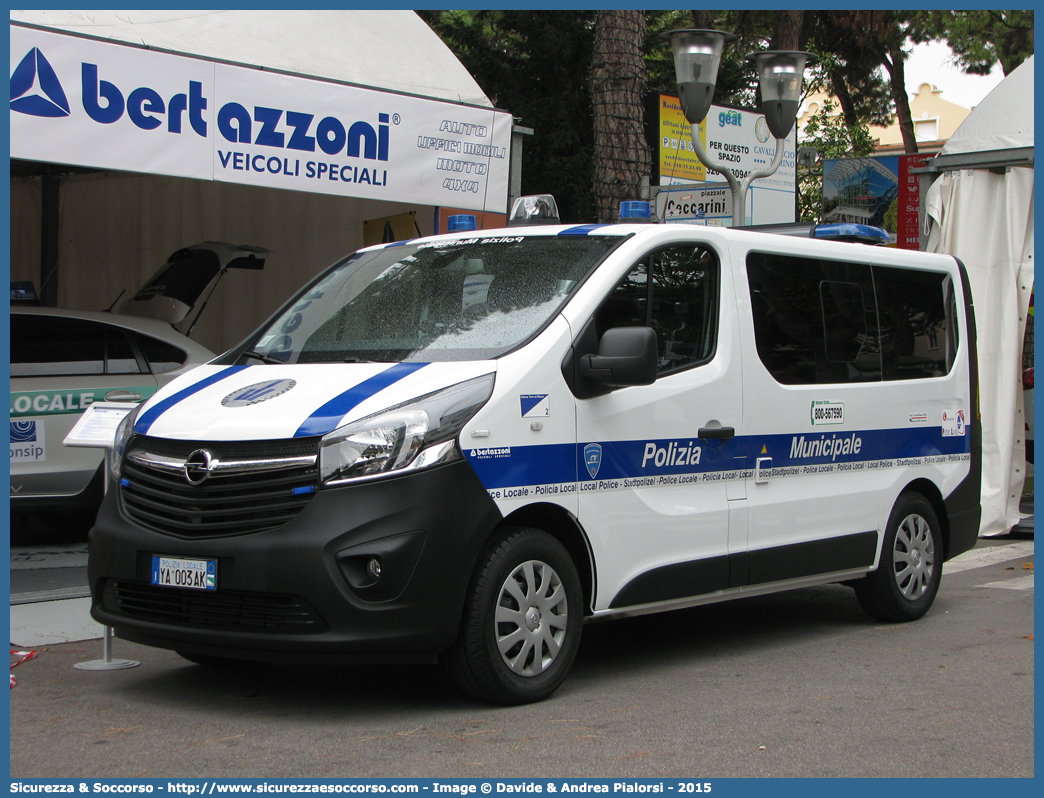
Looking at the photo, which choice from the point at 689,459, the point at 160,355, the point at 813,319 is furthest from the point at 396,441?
the point at 160,355

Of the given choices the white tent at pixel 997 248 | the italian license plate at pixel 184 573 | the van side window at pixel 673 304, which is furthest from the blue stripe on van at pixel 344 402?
the white tent at pixel 997 248

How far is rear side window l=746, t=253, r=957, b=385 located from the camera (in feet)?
20.9

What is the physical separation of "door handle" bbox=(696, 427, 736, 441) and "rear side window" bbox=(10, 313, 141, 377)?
463 cm

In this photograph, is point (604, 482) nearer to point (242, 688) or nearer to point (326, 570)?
point (326, 570)

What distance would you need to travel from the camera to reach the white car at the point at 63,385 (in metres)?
8.47

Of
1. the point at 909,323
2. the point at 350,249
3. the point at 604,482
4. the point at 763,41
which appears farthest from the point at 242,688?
the point at 763,41

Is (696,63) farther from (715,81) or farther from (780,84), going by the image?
(780,84)

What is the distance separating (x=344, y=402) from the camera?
488 cm

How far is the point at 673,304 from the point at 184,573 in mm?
2447

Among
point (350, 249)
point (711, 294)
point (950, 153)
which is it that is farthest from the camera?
point (350, 249)

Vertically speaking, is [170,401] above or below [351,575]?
above

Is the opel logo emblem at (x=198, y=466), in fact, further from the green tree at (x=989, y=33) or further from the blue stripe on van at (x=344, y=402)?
the green tree at (x=989, y=33)

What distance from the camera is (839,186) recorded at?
22.5 m

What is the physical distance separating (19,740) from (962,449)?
5458 mm
